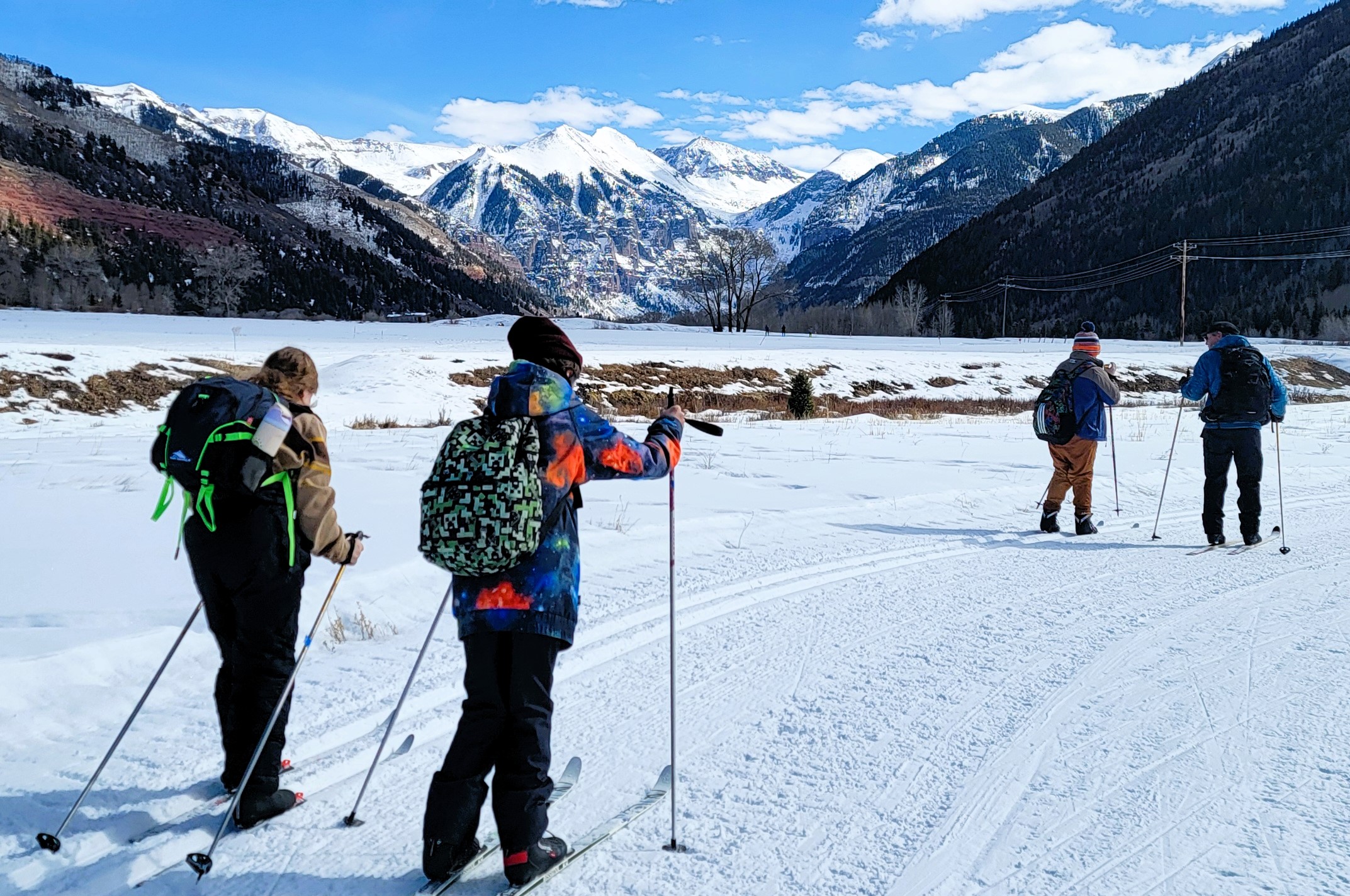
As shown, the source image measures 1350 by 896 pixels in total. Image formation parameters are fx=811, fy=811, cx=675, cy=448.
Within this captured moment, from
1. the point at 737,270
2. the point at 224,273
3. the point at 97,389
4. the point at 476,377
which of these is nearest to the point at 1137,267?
the point at 737,270

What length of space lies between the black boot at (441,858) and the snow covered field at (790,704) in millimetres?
172

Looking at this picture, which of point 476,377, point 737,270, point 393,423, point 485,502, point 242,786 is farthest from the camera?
point 737,270

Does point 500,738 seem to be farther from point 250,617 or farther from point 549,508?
point 250,617

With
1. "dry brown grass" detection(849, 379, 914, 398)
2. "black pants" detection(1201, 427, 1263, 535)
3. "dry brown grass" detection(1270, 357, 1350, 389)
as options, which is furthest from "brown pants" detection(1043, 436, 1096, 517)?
"dry brown grass" detection(1270, 357, 1350, 389)

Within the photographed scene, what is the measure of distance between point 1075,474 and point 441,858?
821cm

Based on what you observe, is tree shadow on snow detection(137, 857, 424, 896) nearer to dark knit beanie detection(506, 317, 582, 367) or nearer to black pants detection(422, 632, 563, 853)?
black pants detection(422, 632, 563, 853)

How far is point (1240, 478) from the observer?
8.53m

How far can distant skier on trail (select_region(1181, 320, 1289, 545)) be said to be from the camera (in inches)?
327

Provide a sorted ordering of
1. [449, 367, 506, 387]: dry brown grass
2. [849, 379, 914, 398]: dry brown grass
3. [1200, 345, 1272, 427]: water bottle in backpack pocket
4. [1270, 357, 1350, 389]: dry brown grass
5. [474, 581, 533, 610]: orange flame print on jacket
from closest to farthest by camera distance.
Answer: [474, 581, 533, 610]: orange flame print on jacket → [1200, 345, 1272, 427]: water bottle in backpack pocket → [449, 367, 506, 387]: dry brown grass → [849, 379, 914, 398]: dry brown grass → [1270, 357, 1350, 389]: dry brown grass

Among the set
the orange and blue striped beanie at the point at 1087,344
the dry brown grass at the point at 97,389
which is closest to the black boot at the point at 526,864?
the orange and blue striped beanie at the point at 1087,344

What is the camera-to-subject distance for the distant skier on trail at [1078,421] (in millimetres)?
8836

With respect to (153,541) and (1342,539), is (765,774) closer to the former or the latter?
(153,541)

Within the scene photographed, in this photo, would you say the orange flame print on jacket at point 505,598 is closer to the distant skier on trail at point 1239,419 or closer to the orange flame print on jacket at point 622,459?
the orange flame print on jacket at point 622,459

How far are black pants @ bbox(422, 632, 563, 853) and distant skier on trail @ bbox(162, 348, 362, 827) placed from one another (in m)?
0.92
